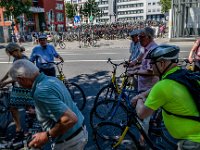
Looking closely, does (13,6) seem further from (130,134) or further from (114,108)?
(130,134)

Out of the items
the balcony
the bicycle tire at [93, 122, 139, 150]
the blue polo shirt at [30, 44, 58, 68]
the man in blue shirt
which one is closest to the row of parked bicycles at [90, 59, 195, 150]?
the bicycle tire at [93, 122, 139, 150]

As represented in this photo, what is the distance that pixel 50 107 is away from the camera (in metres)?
2.18

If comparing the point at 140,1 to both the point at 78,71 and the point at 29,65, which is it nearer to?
the point at 78,71

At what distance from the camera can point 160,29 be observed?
26.8 meters

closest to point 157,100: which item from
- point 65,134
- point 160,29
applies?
point 65,134

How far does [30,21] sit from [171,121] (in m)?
52.7

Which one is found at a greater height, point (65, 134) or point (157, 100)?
point (157, 100)

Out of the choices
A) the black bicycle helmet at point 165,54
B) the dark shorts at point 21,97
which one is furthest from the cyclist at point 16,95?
the black bicycle helmet at point 165,54

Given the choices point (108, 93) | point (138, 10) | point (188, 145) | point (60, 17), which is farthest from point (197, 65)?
point (138, 10)

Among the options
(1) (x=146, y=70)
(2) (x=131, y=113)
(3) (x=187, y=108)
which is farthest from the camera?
(1) (x=146, y=70)

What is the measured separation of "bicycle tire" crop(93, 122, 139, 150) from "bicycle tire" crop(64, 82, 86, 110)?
86.5 inches

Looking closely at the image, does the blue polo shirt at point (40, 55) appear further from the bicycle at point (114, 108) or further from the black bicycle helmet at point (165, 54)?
the black bicycle helmet at point (165, 54)

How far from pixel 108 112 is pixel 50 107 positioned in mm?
2512

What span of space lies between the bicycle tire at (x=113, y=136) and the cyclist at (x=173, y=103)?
1274mm
